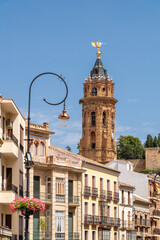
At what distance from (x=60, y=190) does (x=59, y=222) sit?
2969 millimetres

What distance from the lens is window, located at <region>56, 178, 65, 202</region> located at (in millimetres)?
60125

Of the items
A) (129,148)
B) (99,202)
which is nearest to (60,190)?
(99,202)

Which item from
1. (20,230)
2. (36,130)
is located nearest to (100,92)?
(36,130)

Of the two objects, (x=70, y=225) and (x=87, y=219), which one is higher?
(x=87, y=219)

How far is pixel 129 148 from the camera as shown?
631 feet

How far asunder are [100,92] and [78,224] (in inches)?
3524

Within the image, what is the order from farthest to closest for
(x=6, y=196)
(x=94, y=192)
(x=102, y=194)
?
(x=102, y=194) < (x=94, y=192) < (x=6, y=196)

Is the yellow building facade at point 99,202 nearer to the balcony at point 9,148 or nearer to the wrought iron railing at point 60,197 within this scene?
the wrought iron railing at point 60,197

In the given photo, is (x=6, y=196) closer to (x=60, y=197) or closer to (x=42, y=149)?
(x=60, y=197)

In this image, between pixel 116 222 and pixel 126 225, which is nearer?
pixel 116 222

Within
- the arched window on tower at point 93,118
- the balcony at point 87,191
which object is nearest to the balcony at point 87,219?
the balcony at point 87,191

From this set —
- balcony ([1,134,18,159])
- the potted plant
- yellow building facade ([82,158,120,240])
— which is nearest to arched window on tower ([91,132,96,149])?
yellow building facade ([82,158,120,240])

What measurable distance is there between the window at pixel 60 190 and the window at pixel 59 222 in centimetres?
130

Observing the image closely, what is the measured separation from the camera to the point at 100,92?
15075 cm
